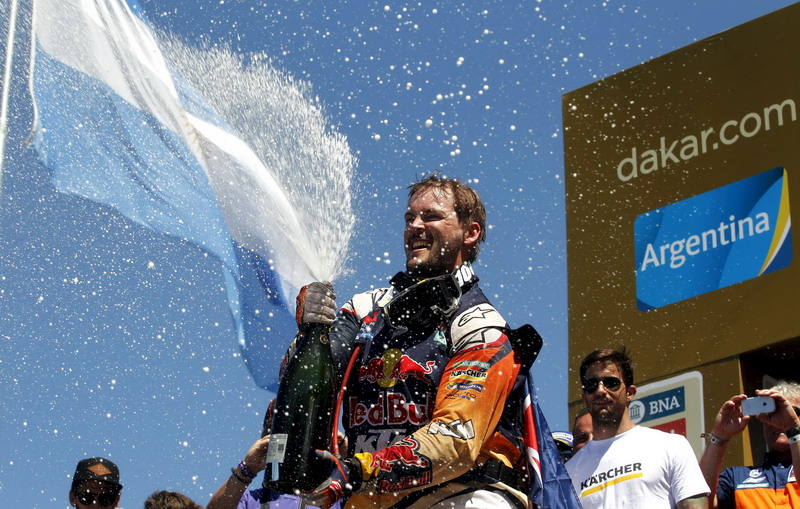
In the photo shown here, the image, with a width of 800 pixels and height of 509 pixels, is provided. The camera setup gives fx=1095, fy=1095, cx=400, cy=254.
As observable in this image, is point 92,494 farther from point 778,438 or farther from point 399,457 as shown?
point 778,438

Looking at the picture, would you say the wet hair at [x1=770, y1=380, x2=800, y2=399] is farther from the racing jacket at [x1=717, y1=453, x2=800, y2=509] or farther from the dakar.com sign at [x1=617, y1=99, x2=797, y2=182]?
the dakar.com sign at [x1=617, y1=99, x2=797, y2=182]

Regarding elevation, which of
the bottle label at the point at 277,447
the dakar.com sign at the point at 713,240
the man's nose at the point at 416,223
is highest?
the dakar.com sign at the point at 713,240

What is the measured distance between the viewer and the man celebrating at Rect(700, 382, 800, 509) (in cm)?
550

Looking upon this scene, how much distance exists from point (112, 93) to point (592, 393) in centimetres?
448

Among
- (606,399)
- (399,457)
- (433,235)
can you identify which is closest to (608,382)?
(606,399)

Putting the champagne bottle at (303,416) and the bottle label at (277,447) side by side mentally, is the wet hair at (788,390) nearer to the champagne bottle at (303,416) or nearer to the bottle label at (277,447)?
the champagne bottle at (303,416)

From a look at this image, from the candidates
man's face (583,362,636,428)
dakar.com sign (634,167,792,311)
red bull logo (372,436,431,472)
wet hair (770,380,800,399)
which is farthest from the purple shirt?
dakar.com sign (634,167,792,311)

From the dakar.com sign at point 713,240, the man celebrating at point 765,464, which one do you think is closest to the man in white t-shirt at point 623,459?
the man celebrating at point 765,464

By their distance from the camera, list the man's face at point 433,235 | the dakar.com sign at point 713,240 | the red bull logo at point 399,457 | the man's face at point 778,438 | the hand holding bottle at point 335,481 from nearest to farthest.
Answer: the hand holding bottle at point 335,481 → the red bull logo at point 399,457 → the man's face at point 433,235 → the man's face at point 778,438 → the dakar.com sign at point 713,240

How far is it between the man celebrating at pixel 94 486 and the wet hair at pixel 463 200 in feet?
9.46

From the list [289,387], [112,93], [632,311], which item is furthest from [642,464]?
[632,311]

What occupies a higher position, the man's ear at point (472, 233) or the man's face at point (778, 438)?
the man's ear at point (472, 233)

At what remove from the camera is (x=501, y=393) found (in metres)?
3.56

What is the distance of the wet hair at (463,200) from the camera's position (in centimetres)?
413
